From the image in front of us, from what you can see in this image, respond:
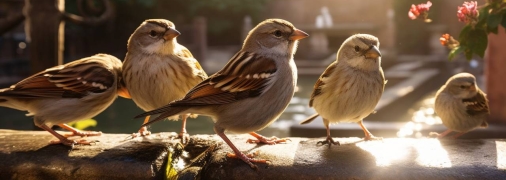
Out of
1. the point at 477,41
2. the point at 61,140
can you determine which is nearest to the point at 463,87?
the point at 477,41

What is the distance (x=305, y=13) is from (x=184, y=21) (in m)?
10.8

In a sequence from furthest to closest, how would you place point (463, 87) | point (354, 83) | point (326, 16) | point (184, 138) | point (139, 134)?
point (326, 16) < point (463, 87) < point (139, 134) < point (184, 138) < point (354, 83)

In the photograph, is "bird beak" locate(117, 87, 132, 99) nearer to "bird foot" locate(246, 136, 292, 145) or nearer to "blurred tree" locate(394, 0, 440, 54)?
"bird foot" locate(246, 136, 292, 145)

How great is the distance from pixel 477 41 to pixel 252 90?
1.48m

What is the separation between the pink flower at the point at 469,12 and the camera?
344 centimetres

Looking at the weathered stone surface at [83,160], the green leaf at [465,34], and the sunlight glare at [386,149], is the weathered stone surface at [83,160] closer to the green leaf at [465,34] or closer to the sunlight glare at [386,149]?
the sunlight glare at [386,149]

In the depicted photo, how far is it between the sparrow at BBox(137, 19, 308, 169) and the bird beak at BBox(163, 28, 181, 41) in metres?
0.48

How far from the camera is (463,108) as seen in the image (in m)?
4.02

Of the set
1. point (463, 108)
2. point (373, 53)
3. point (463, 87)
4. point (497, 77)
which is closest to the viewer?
point (373, 53)

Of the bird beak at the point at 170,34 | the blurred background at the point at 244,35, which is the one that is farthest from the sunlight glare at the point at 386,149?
the bird beak at the point at 170,34

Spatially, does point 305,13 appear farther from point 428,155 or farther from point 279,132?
point 428,155

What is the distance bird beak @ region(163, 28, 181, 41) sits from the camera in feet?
11.4

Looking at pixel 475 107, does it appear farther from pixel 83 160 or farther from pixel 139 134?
pixel 83 160

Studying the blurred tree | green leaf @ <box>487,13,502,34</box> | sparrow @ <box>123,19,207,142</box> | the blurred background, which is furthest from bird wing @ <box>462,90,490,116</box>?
the blurred tree
